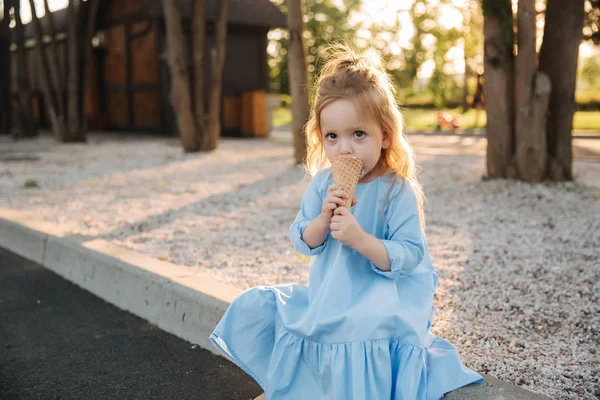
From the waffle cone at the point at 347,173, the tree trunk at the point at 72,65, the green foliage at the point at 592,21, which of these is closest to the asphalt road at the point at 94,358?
the waffle cone at the point at 347,173

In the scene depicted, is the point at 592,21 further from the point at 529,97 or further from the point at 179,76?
the point at 179,76

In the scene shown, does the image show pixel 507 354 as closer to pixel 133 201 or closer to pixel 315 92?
pixel 315 92

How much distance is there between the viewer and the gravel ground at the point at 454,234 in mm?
2637

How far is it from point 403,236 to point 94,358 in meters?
1.65

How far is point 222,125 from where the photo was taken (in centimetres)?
1680

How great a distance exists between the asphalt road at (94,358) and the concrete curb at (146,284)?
7 centimetres

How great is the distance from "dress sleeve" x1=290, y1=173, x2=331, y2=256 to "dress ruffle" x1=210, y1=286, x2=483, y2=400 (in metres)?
0.25

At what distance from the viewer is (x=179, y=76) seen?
10.1 meters

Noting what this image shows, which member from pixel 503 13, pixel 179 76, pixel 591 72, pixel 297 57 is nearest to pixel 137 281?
pixel 503 13

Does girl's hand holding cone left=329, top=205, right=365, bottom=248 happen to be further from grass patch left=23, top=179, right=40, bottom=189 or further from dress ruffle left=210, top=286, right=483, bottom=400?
grass patch left=23, top=179, right=40, bottom=189

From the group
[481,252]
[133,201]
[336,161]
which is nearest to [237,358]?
[336,161]

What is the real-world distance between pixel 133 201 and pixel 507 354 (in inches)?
181

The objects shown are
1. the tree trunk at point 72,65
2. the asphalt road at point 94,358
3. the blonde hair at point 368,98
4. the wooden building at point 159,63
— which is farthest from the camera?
the wooden building at point 159,63

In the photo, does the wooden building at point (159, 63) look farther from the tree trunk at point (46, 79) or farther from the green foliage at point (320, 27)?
the green foliage at point (320, 27)
